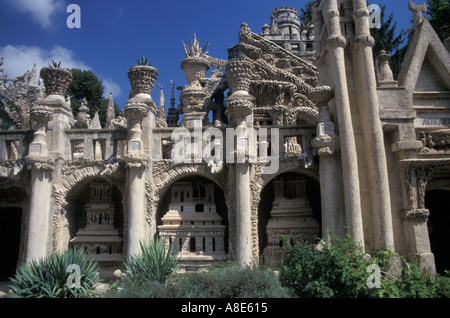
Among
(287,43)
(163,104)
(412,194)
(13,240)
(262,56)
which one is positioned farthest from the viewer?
(163,104)

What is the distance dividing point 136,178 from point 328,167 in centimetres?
542

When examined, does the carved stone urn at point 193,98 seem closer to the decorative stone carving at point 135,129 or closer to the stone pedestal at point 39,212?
the decorative stone carving at point 135,129

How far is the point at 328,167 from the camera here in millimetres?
9938

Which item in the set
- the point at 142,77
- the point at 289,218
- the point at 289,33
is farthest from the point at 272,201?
the point at 289,33

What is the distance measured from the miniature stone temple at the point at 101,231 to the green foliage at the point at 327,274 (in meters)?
5.65

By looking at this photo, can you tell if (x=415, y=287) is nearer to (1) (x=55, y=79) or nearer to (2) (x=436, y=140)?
(2) (x=436, y=140)

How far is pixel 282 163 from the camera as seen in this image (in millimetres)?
10961

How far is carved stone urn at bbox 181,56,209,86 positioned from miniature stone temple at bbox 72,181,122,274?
10866 millimetres

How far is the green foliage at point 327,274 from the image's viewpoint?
7285 millimetres

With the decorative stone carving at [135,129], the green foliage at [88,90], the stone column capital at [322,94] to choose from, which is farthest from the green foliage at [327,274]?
the green foliage at [88,90]

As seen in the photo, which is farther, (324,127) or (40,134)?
(40,134)
